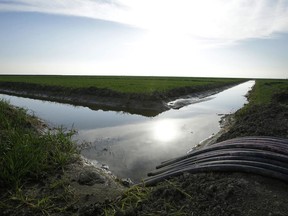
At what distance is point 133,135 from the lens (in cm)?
1148

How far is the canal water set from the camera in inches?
326

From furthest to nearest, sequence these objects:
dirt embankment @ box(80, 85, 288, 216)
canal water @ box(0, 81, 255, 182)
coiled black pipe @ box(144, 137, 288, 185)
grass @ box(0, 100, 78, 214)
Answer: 1. canal water @ box(0, 81, 255, 182)
2. grass @ box(0, 100, 78, 214)
3. coiled black pipe @ box(144, 137, 288, 185)
4. dirt embankment @ box(80, 85, 288, 216)

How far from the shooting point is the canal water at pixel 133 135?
827 cm

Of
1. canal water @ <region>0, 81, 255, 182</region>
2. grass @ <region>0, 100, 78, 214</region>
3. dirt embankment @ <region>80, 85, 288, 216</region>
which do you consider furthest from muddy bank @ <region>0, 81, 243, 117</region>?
dirt embankment @ <region>80, 85, 288, 216</region>

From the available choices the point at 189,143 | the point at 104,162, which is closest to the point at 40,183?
the point at 104,162

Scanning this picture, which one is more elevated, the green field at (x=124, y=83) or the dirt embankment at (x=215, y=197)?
the green field at (x=124, y=83)

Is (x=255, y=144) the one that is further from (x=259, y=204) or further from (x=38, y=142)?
(x=38, y=142)

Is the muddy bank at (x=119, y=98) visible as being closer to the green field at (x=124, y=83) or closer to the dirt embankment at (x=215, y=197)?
the green field at (x=124, y=83)

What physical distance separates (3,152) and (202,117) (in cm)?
1228

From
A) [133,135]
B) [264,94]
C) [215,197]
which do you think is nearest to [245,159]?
[215,197]

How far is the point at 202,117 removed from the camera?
16.4 meters

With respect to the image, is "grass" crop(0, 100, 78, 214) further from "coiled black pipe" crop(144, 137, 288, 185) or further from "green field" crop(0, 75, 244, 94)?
"green field" crop(0, 75, 244, 94)

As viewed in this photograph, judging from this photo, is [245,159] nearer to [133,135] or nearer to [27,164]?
[27,164]

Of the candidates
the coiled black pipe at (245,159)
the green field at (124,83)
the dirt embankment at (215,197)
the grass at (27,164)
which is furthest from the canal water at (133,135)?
the green field at (124,83)
